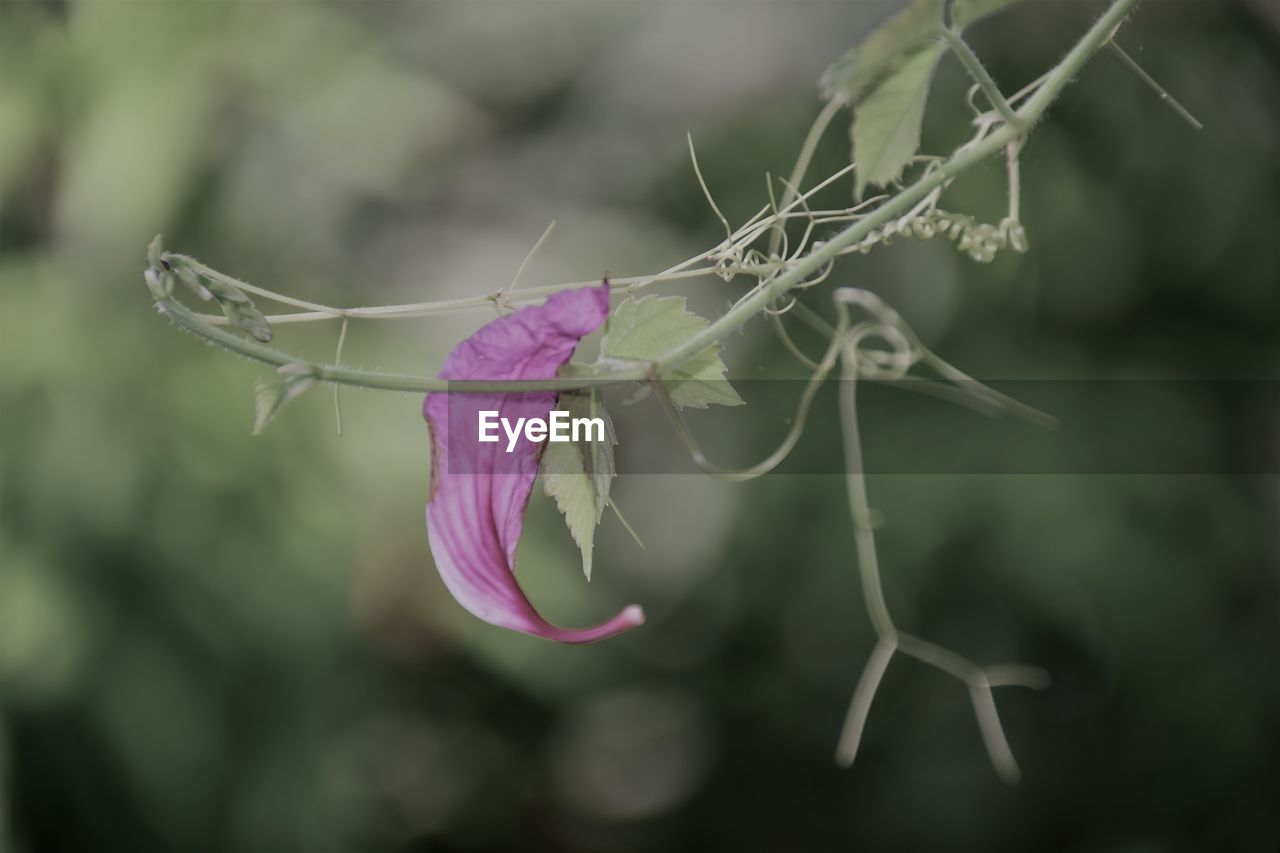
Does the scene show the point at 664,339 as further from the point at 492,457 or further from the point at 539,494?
the point at 539,494

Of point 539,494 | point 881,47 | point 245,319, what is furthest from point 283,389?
point 539,494

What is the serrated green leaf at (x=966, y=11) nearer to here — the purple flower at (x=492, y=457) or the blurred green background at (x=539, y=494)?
the purple flower at (x=492, y=457)

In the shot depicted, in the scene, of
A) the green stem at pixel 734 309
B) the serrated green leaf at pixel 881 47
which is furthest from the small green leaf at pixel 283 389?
the serrated green leaf at pixel 881 47

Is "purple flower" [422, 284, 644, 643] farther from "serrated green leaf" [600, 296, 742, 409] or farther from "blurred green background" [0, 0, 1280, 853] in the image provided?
"blurred green background" [0, 0, 1280, 853]

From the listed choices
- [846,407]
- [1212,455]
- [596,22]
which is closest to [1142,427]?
[1212,455]

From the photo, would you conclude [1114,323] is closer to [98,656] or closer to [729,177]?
[729,177]

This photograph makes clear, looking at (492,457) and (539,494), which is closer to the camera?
(492,457)
